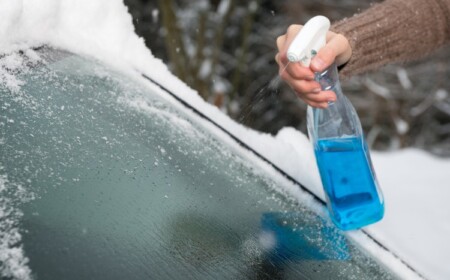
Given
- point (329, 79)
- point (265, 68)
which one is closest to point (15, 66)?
point (329, 79)

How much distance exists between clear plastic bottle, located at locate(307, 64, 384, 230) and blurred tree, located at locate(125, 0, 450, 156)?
483cm

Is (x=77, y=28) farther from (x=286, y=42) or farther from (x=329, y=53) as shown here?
(x=329, y=53)

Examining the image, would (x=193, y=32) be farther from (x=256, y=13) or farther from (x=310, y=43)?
(x=310, y=43)

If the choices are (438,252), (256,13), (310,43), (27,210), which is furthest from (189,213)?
(256,13)

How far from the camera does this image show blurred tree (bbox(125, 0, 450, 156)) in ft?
21.3

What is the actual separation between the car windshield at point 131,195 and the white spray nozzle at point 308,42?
1.09 feet

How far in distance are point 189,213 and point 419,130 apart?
7694mm

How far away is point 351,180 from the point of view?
4.19 feet

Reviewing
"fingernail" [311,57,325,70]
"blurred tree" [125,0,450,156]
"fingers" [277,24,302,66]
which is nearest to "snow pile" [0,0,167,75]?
"fingers" [277,24,302,66]

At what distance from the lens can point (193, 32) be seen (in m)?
7.02

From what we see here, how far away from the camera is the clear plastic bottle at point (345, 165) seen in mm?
1263

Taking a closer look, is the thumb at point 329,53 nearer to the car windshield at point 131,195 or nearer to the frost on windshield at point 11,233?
the car windshield at point 131,195

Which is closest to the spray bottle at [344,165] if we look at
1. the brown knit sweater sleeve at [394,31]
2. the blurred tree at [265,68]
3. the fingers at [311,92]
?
the fingers at [311,92]

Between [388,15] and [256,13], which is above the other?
[388,15]
